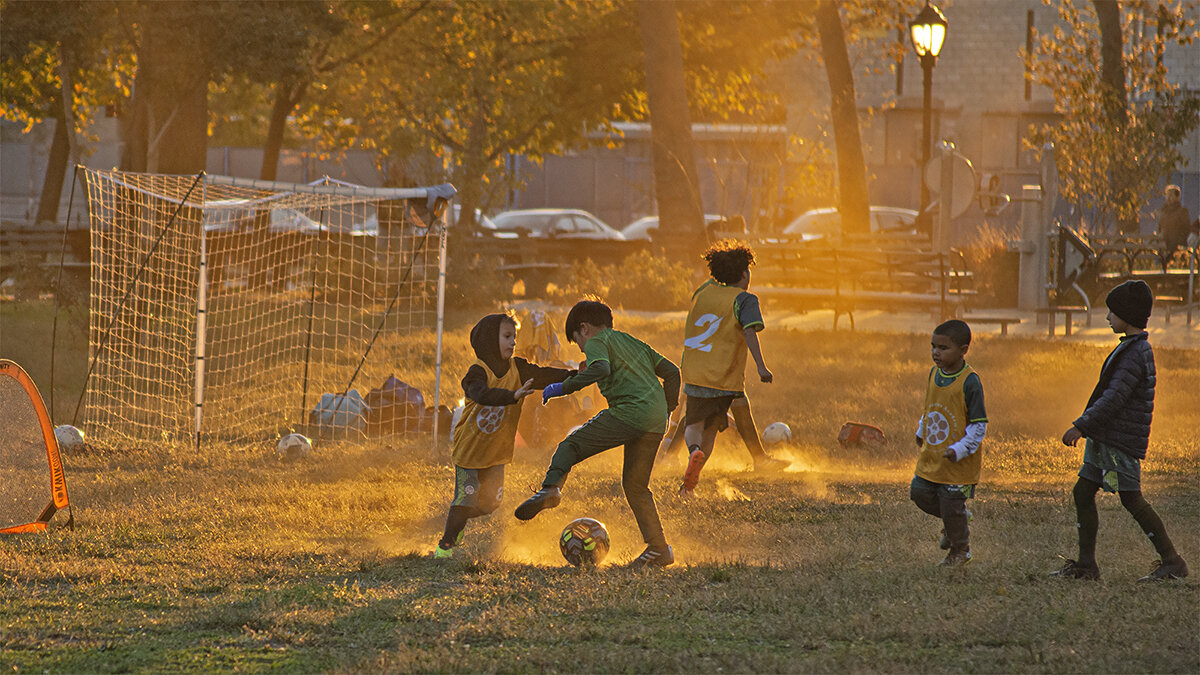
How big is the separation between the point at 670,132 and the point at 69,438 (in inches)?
547

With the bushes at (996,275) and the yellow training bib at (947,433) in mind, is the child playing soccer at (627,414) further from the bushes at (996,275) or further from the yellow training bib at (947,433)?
the bushes at (996,275)

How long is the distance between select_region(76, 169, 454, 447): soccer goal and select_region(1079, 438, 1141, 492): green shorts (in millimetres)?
5349

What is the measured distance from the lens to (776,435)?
37.5ft

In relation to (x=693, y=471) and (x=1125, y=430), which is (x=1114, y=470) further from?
(x=693, y=471)

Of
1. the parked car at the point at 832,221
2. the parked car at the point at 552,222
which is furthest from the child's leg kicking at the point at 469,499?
the parked car at the point at 552,222

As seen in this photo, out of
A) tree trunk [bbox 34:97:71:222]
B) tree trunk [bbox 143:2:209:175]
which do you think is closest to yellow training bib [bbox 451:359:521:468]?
tree trunk [bbox 143:2:209:175]

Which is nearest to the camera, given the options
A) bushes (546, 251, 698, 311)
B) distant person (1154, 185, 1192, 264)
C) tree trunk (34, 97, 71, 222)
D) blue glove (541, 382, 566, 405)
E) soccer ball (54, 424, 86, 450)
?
blue glove (541, 382, 566, 405)

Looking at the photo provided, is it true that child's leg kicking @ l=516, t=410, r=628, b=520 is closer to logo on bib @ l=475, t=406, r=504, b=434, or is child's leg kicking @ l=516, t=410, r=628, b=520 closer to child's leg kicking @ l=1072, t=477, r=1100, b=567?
logo on bib @ l=475, t=406, r=504, b=434

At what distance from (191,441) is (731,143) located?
1325 inches

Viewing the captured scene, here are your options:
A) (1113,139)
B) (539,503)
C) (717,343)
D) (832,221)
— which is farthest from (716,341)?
(832,221)

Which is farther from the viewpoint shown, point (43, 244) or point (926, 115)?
point (43, 244)

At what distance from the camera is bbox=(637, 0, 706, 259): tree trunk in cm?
2264

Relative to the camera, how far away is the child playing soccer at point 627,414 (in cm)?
689

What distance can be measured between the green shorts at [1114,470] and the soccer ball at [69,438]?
742 centimetres
